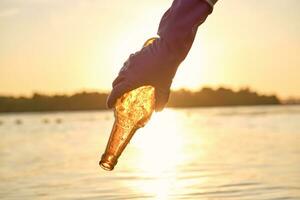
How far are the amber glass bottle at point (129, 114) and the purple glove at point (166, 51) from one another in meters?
0.08

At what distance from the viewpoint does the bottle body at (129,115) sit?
2.52 meters

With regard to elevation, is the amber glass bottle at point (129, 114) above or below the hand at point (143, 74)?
below

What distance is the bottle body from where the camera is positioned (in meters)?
2.52

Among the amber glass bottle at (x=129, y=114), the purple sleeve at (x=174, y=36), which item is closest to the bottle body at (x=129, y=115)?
the amber glass bottle at (x=129, y=114)

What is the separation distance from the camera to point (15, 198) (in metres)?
18.2

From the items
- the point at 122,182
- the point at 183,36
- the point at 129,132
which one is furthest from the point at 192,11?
the point at 122,182

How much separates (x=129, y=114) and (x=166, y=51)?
1.02ft

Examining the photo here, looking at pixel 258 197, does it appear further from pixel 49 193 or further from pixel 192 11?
pixel 192 11

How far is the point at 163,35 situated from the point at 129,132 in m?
0.42

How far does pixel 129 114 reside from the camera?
2.53 m

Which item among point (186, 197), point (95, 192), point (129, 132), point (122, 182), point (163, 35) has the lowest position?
point (122, 182)

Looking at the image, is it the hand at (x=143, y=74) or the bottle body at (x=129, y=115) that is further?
the bottle body at (x=129, y=115)

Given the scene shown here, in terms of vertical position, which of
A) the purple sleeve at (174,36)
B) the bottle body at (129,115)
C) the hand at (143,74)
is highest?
the purple sleeve at (174,36)

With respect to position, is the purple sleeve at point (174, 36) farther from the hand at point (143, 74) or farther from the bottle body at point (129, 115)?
the bottle body at point (129, 115)
